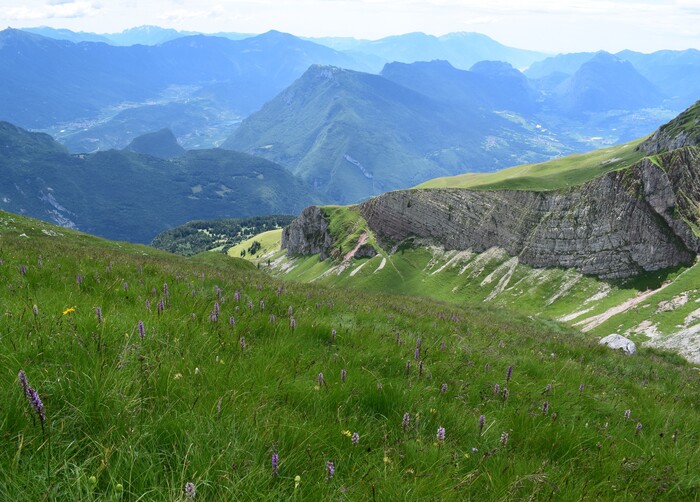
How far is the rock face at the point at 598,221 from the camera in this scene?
88.2 meters

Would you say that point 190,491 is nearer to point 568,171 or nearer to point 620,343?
point 620,343

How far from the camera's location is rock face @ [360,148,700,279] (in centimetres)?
8819

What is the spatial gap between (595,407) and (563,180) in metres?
134

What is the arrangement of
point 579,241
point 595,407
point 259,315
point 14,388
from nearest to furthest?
1. point 14,388
2. point 595,407
3. point 259,315
4. point 579,241

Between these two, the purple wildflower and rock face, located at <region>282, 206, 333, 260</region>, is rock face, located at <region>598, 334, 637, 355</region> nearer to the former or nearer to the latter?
the purple wildflower

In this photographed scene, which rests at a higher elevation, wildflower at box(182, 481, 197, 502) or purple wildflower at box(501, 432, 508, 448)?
wildflower at box(182, 481, 197, 502)

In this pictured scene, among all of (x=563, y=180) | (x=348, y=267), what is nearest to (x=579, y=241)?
(x=563, y=180)

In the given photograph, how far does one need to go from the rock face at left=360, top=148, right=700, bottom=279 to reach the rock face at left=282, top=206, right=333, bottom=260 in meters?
54.1

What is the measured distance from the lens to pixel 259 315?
6.79m

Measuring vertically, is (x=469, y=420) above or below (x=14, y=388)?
below

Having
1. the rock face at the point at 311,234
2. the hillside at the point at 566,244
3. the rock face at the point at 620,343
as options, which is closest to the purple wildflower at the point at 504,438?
the rock face at the point at 620,343

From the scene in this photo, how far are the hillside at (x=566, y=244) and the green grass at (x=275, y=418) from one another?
165 ft

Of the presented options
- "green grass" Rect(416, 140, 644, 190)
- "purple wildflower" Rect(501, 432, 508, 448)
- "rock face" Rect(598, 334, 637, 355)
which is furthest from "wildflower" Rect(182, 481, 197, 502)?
"green grass" Rect(416, 140, 644, 190)

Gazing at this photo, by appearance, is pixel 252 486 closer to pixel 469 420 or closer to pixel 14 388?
pixel 14 388
